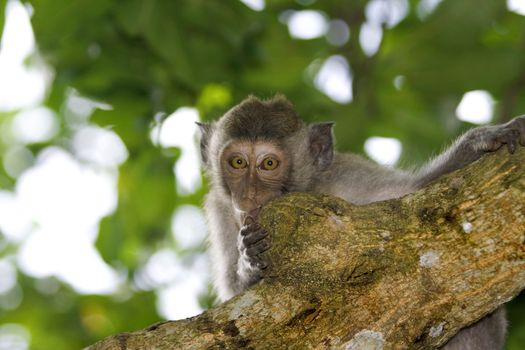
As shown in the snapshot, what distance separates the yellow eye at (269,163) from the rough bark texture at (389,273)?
5.40ft

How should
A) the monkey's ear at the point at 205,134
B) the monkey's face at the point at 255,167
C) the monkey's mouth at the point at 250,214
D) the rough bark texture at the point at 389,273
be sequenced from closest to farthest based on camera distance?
the rough bark texture at the point at 389,273 < the monkey's mouth at the point at 250,214 < the monkey's face at the point at 255,167 < the monkey's ear at the point at 205,134

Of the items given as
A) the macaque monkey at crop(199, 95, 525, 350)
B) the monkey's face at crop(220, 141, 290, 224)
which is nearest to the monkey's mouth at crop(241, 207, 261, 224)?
the macaque monkey at crop(199, 95, 525, 350)

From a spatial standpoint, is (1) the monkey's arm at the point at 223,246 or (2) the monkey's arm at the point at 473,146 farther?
(1) the monkey's arm at the point at 223,246

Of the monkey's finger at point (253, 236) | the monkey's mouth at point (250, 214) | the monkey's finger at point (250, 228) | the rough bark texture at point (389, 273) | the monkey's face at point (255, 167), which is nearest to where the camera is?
the rough bark texture at point (389, 273)

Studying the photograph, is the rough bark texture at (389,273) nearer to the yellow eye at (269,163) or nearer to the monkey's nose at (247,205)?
the monkey's nose at (247,205)

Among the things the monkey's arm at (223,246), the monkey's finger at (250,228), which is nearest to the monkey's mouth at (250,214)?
the monkey's arm at (223,246)

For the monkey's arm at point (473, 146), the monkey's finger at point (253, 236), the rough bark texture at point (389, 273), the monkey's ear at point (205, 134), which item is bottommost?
the rough bark texture at point (389, 273)

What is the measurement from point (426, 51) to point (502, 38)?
1.26m

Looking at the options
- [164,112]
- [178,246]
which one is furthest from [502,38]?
[178,246]

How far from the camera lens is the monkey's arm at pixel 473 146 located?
3635mm

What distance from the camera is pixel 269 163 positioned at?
5.27 meters

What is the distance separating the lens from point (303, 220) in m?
3.57

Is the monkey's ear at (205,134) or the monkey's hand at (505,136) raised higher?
the monkey's ear at (205,134)

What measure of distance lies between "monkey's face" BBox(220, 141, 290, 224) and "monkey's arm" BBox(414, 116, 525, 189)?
961 millimetres
